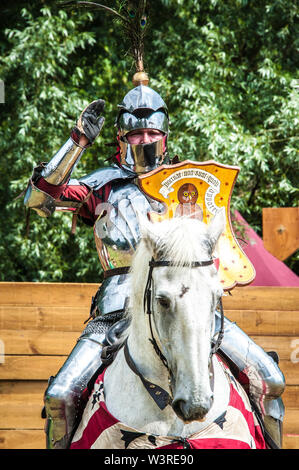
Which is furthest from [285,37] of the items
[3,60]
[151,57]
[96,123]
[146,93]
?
[96,123]

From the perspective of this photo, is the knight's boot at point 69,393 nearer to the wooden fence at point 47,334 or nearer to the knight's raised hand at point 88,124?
the knight's raised hand at point 88,124

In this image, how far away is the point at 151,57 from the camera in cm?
796

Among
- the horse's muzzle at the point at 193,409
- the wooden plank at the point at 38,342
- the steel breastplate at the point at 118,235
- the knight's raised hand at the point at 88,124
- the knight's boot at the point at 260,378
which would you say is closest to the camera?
the horse's muzzle at the point at 193,409

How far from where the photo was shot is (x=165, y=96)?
7.35m

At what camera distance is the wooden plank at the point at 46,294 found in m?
4.88

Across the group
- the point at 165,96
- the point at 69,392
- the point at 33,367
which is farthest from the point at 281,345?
the point at 165,96

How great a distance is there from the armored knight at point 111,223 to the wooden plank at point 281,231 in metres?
2.07

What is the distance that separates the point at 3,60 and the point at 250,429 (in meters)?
5.63

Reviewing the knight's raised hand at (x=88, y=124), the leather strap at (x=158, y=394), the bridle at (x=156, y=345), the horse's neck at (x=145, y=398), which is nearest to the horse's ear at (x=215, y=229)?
the bridle at (x=156, y=345)

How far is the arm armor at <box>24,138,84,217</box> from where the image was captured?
331cm

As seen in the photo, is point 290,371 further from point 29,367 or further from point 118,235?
point 118,235

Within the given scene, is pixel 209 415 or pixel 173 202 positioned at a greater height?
pixel 173 202

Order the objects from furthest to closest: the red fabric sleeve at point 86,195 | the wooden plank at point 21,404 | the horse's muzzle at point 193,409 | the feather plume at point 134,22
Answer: the wooden plank at point 21,404 < the feather plume at point 134,22 < the red fabric sleeve at point 86,195 < the horse's muzzle at point 193,409
